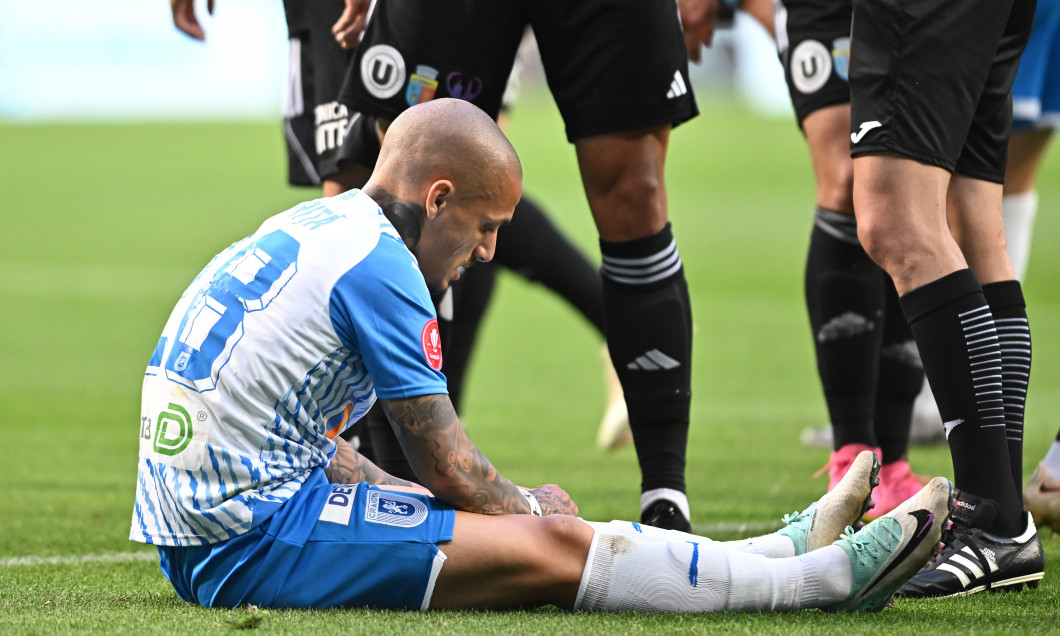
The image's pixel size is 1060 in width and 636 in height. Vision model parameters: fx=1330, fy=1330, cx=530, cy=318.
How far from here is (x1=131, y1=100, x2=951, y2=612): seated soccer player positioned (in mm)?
2223

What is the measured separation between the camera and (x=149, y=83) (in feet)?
87.7

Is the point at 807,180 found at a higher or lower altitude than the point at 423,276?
lower

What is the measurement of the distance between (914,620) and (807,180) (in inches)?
868

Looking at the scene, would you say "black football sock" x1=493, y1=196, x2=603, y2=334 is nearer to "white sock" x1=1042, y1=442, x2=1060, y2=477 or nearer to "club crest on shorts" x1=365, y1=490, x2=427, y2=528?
"white sock" x1=1042, y1=442, x2=1060, y2=477

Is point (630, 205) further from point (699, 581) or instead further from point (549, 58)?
point (699, 581)

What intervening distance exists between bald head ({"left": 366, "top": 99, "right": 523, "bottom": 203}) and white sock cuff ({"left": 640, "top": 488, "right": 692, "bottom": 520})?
987 millimetres

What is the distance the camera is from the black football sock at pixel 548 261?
491 centimetres

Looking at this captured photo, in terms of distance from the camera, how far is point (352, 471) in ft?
8.32

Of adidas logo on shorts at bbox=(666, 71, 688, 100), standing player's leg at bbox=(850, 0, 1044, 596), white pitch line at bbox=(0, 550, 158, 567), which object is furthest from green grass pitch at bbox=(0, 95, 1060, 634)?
adidas logo on shorts at bbox=(666, 71, 688, 100)

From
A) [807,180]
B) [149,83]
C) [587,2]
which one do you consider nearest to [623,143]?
[587,2]

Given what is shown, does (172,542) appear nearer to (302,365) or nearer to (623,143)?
(302,365)

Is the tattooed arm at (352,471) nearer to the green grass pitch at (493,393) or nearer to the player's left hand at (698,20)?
the green grass pitch at (493,393)

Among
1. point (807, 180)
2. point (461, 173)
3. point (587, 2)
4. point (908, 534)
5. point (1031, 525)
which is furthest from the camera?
point (807, 180)

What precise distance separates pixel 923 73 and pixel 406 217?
1.04m
